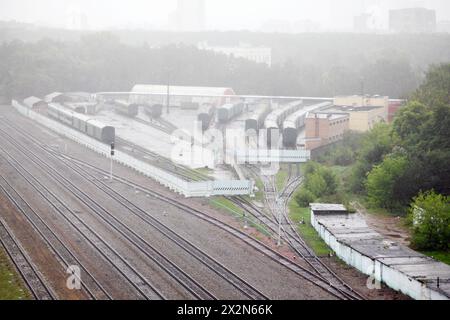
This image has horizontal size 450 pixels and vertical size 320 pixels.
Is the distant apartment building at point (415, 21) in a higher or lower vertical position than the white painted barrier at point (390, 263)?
higher

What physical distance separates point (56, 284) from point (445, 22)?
345 feet

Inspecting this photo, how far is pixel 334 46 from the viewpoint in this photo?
84.5 meters

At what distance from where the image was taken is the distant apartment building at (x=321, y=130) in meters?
31.8

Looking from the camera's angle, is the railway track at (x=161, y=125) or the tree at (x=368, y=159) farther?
the railway track at (x=161, y=125)

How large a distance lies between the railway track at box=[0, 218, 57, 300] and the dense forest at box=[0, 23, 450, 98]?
112 feet

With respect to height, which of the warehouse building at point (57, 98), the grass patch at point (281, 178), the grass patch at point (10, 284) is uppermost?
the warehouse building at point (57, 98)

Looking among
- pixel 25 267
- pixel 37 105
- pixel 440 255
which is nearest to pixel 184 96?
pixel 37 105

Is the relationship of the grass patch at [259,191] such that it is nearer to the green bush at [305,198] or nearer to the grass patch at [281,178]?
the grass patch at [281,178]

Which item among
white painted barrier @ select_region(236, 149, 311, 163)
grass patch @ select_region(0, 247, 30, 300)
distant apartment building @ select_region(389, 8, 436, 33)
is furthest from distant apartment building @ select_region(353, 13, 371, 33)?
grass patch @ select_region(0, 247, 30, 300)

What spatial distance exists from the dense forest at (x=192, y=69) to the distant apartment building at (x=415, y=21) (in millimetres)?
18938

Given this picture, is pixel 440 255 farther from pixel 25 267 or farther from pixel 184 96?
pixel 184 96

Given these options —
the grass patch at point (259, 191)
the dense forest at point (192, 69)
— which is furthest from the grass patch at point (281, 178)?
the dense forest at point (192, 69)

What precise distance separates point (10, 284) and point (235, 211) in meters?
7.74

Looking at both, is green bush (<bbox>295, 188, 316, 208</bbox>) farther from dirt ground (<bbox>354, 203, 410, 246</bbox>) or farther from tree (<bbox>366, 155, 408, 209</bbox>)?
tree (<bbox>366, 155, 408, 209</bbox>)
